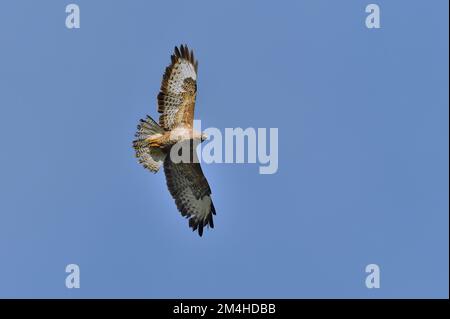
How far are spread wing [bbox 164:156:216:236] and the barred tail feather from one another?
0.17m

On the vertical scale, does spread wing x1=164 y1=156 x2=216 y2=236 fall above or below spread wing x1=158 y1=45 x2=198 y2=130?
below

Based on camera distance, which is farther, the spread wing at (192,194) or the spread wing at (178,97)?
the spread wing at (192,194)

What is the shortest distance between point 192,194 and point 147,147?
1.09 meters

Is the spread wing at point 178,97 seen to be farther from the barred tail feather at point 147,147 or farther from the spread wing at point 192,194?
the spread wing at point 192,194

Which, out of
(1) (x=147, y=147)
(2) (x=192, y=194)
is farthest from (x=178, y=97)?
(2) (x=192, y=194)

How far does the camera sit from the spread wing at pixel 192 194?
15273mm

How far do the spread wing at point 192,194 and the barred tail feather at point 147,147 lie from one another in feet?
0.57

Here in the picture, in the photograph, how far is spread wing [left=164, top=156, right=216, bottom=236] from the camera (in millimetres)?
15273

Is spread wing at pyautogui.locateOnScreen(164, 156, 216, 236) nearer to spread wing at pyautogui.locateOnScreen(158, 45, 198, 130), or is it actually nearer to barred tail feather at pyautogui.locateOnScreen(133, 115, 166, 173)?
barred tail feather at pyautogui.locateOnScreen(133, 115, 166, 173)

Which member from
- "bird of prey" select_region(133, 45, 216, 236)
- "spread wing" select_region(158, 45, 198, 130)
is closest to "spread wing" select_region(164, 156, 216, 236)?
"bird of prey" select_region(133, 45, 216, 236)

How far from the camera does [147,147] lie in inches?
589

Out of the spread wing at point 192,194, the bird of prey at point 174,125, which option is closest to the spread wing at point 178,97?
the bird of prey at point 174,125

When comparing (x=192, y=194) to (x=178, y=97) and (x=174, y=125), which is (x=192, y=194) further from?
(x=178, y=97)
